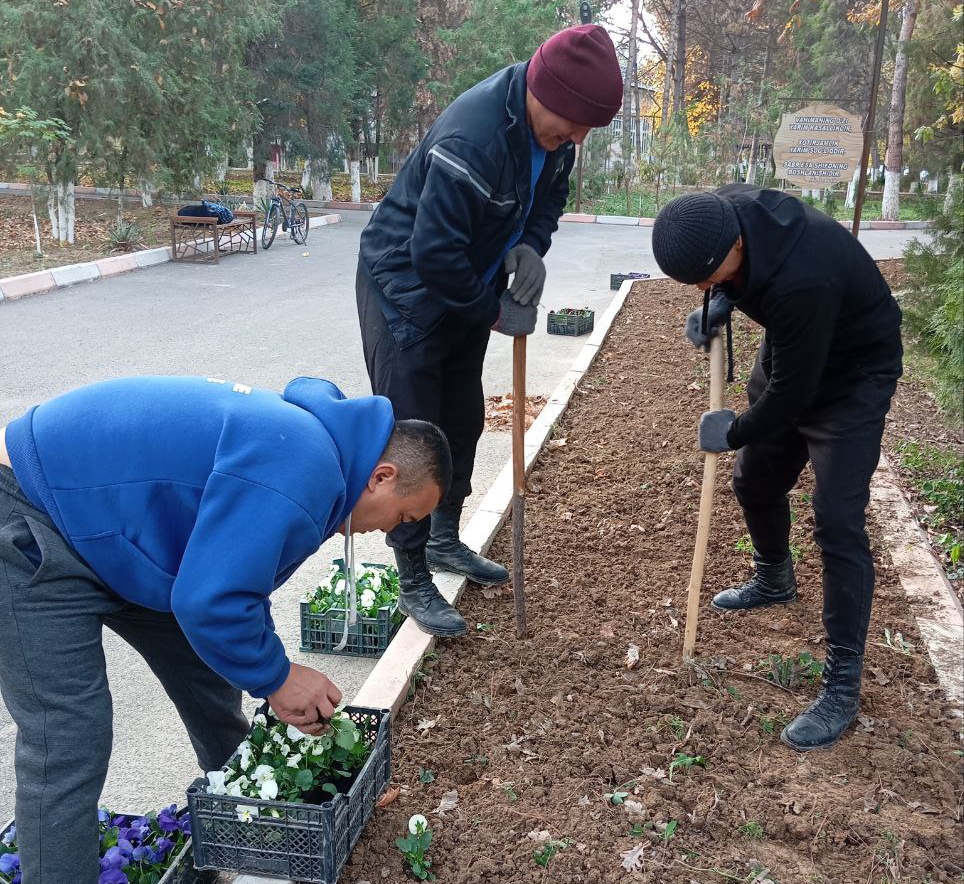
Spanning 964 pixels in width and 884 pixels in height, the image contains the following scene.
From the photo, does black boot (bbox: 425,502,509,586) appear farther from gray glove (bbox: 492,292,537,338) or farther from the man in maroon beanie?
gray glove (bbox: 492,292,537,338)

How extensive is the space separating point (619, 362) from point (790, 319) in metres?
5.82

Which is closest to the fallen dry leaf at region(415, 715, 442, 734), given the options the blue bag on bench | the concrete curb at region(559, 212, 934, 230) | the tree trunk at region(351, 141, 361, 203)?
the blue bag on bench

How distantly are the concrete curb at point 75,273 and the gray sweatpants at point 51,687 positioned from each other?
10.5 m

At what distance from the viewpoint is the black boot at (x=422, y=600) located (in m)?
3.77

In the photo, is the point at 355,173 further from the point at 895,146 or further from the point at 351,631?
the point at 351,631

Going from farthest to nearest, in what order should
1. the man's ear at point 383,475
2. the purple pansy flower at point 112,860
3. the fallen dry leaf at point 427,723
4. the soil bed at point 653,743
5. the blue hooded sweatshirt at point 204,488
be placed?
the fallen dry leaf at point 427,723 → the soil bed at point 653,743 → the purple pansy flower at point 112,860 → the man's ear at point 383,475 → the blue hooded sweatshirt at point 204,488

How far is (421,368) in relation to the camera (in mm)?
3564

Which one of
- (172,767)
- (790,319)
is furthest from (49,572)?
(790,319)

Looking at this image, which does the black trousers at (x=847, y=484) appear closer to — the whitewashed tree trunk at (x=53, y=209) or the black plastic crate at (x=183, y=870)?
the black plastic crate at (x=183, y=870)

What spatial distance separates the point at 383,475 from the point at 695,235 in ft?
4.20

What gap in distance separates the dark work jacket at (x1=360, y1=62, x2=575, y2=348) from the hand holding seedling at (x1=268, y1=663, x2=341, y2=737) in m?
1.49

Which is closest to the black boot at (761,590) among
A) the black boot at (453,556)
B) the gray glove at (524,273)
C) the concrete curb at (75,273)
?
the black boot at (453,556)

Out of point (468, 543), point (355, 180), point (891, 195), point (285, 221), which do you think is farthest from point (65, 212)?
point (891, 195)

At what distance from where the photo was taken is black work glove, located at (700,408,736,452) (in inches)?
132
